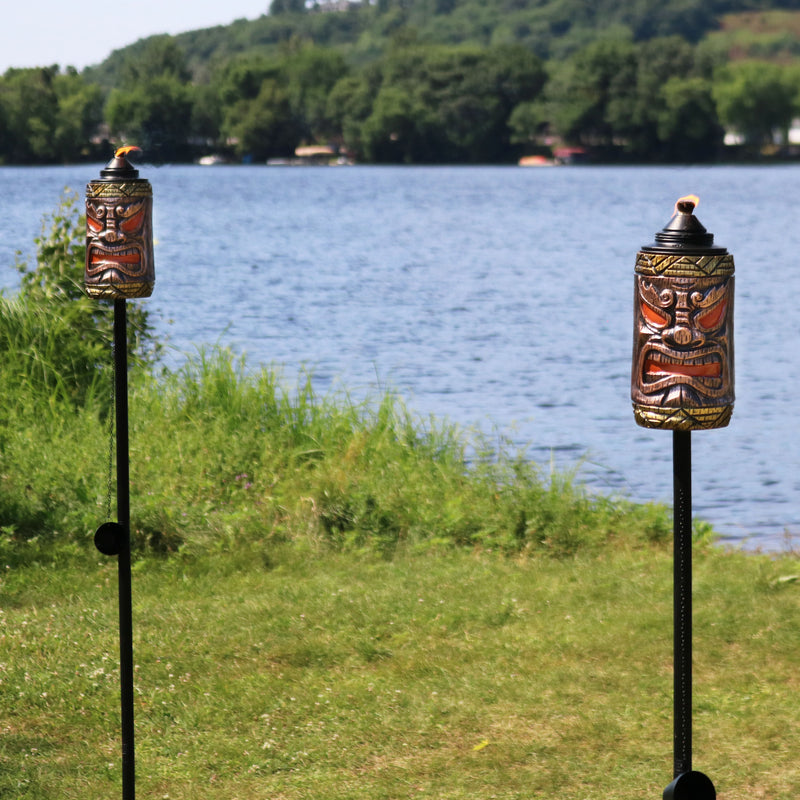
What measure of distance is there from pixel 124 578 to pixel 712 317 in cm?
250

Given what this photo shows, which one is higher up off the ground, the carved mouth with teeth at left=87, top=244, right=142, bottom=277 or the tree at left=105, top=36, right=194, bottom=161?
the tree at left=105, top=36, right=194, bottom=161

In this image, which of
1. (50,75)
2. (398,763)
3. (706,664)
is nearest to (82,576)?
(398,763)

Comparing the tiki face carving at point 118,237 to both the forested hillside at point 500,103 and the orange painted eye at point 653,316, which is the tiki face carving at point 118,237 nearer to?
the orange painted eye at point 653,316

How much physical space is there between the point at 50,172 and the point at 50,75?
40777 millimetres

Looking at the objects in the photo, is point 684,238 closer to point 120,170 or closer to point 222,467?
point 120,170

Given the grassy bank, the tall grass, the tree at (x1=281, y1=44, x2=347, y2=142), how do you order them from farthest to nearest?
the tree at (x1=281, y1=44, x2=347, y2=142) < the tall grass < the grassy bank

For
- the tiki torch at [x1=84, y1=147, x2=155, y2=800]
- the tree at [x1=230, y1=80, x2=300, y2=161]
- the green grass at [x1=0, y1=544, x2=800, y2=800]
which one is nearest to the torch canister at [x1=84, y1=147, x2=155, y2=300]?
the tiki torch at [x1=84, y1=147, x2=155, y2=800]

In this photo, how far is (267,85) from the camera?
11088cm

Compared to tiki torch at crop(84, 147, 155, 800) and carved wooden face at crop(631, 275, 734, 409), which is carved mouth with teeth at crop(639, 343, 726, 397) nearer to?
carved wooden face at crop(631, 275, 734, 409)

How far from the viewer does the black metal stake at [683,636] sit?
3268mm

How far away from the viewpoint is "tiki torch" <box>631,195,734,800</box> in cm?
329

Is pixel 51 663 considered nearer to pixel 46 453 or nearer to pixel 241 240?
pixel 46 453

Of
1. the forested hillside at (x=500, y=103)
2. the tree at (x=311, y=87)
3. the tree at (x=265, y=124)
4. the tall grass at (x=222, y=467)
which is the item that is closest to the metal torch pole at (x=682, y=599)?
the tall grass at (x=222, y=467)

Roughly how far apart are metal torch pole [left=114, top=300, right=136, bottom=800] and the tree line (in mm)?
92445
